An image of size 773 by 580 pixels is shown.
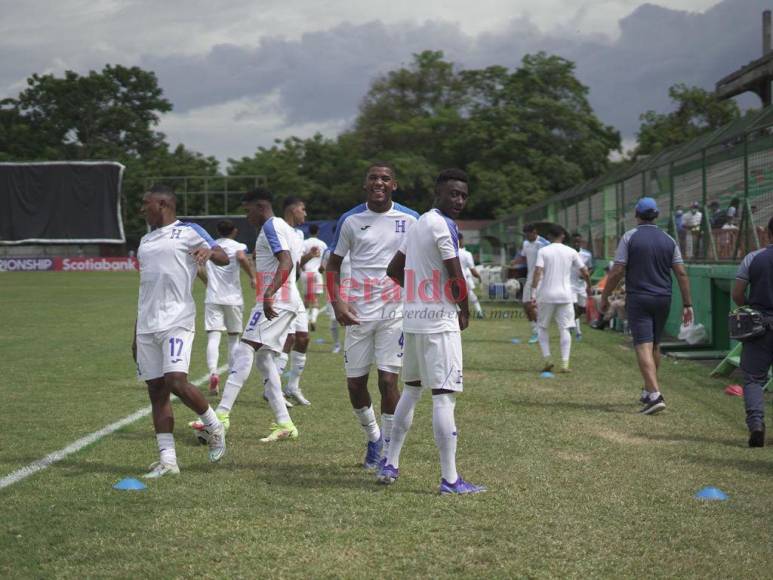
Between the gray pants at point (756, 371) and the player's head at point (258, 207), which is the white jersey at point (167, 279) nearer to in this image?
the player's head at point (258, 207)

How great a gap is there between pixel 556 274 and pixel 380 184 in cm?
681

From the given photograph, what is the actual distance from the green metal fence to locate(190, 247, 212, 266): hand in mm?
8621

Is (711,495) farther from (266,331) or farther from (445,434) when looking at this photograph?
(266,331)

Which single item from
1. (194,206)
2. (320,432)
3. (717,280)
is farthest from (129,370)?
(194,206)

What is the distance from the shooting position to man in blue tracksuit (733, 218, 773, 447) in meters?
7.65

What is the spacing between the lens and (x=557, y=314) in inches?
516

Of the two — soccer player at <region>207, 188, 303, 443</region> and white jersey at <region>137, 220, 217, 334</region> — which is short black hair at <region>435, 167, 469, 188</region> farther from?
soccer player at <region>207, 188, 303, 443</region>

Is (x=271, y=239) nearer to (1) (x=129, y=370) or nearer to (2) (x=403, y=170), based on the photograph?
(1) (x=129, y=370)

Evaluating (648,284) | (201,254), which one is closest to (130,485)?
(201,254)

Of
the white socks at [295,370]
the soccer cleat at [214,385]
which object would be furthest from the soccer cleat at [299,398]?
the soccer cleat at [214,385]

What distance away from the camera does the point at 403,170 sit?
230ft

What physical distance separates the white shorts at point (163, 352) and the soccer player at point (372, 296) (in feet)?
3.49

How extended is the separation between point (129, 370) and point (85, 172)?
32.6 metres

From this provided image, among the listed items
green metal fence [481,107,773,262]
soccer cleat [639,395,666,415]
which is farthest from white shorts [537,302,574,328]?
soccer cleat [639,395,666,415]
